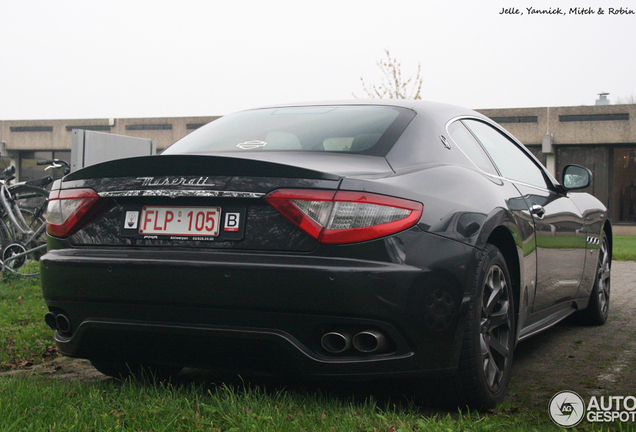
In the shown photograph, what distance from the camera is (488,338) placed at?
3248mm

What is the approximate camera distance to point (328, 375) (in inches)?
110

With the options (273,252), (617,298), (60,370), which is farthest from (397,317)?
(617,298)

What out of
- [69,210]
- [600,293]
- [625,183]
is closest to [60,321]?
[69,210]

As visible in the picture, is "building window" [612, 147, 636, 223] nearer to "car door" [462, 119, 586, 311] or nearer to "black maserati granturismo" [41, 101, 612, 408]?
"car door" [462, 119, 586, 311]

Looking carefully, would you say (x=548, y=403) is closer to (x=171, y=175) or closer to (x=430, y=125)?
(x=430, y=125)

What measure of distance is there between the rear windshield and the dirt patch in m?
1.35

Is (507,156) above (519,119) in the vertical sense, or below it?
below

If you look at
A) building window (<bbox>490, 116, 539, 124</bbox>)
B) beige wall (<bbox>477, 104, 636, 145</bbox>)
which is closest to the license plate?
beige wall (<bbox>477, 104, 636, 145</bbox>)

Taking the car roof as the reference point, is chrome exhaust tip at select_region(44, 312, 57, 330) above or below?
below

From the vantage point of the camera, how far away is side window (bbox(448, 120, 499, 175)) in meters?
3.71

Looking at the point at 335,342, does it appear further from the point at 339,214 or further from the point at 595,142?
the point at 595,142

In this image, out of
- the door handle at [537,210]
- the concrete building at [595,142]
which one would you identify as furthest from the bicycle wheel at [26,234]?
the concrete building at [595,142]

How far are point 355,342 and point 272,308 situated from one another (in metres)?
0.35

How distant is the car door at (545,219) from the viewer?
13.4 feet
